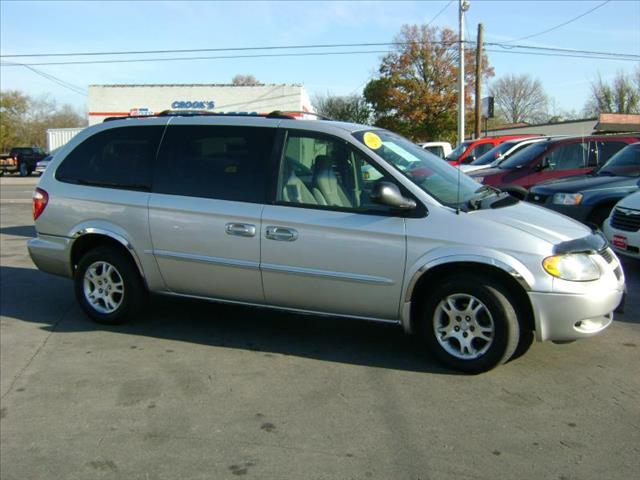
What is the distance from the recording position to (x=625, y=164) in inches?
367

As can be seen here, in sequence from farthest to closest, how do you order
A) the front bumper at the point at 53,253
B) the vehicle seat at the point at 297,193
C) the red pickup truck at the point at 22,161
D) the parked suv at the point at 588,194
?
the red pickup truck at the point at 22,161 → the parked suv at the point at 588,194 → the front bumper at the point at 53,253 → the vehicle seat at the point at 297,193

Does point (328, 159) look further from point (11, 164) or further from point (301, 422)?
point (11, 164)

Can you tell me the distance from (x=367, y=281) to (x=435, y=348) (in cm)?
70

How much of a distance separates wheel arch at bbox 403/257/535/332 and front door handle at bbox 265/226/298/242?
968 mm

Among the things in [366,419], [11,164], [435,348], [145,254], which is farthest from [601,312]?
[11,164]

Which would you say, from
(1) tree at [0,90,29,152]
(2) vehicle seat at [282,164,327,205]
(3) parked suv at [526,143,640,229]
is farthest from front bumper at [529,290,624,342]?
(1) tree at [0,90,29,152]

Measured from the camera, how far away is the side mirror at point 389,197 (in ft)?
14.1

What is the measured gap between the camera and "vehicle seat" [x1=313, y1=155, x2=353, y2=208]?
462 cm

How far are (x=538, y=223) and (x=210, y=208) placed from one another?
101 inches

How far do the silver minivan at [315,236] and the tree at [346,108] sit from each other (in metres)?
39.7

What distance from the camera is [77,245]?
18.3 feet

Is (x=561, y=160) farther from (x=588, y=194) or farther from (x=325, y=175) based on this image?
(x=325, y=175)

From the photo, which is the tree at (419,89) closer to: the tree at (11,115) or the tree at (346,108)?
the tree at (346,108)

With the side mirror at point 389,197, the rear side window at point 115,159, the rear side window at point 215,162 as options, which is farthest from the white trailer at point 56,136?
the side mirror at point 389,197
